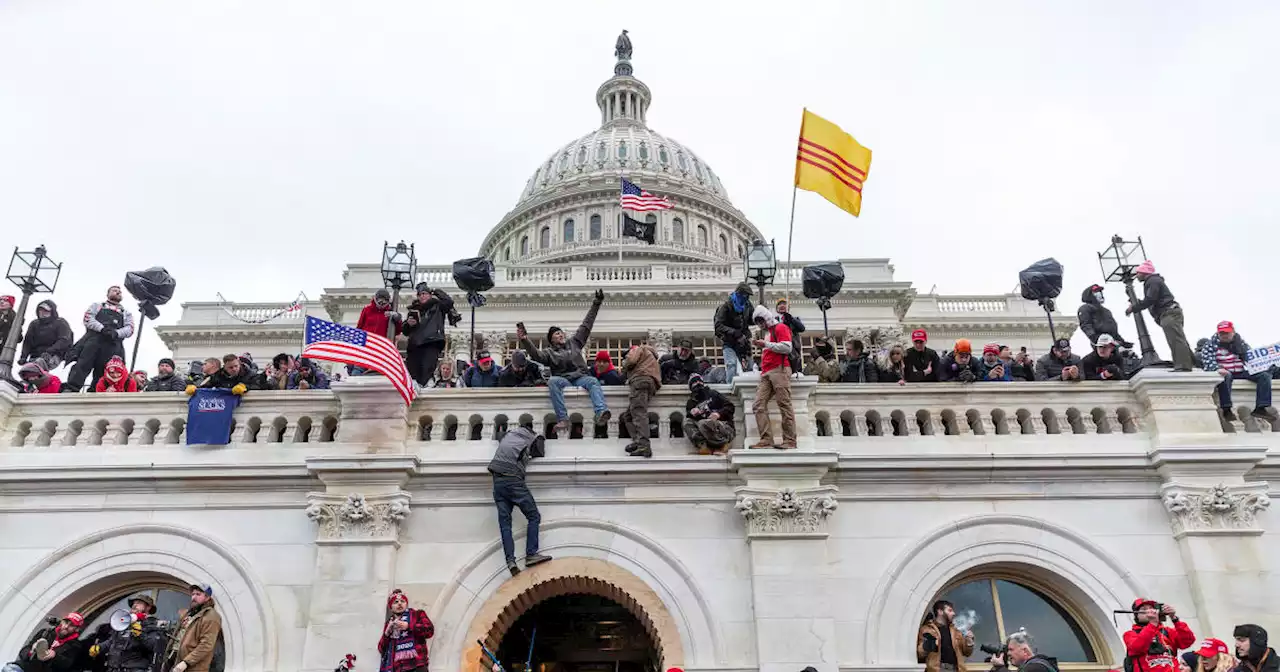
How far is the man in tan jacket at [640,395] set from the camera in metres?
11.2

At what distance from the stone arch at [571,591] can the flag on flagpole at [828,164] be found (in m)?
8.30

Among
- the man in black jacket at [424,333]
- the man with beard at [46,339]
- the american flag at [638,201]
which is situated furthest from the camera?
the american flag at [638,201]

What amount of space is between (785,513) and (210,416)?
7365mm

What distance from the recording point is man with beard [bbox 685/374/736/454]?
36.9ft

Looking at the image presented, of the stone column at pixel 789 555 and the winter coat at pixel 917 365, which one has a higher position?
the winter coat at pixel 917 365

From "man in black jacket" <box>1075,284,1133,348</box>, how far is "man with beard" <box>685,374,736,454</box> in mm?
5744

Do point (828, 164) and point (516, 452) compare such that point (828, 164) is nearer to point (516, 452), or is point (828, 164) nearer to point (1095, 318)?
point (1095, 318)

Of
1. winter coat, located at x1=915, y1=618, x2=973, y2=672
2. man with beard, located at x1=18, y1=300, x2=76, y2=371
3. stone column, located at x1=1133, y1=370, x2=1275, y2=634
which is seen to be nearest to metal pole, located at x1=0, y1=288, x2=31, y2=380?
man with beard, located at x1=18, y1=300, x2=76, y2=371

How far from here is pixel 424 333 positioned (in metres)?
12.9

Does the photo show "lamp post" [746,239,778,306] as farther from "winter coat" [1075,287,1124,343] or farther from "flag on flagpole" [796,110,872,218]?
"winter coat" [1075,287,1124,343]

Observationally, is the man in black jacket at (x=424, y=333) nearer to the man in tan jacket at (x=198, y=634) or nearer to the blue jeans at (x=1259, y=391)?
the man in tan jacket at (x=198, y=634)

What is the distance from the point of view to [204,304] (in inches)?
2169

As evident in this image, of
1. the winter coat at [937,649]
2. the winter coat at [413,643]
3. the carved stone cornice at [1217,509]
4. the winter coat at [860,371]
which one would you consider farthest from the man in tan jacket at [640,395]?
the carved stone cornice at [1217,509]

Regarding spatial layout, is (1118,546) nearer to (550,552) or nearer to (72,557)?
(550,552)
